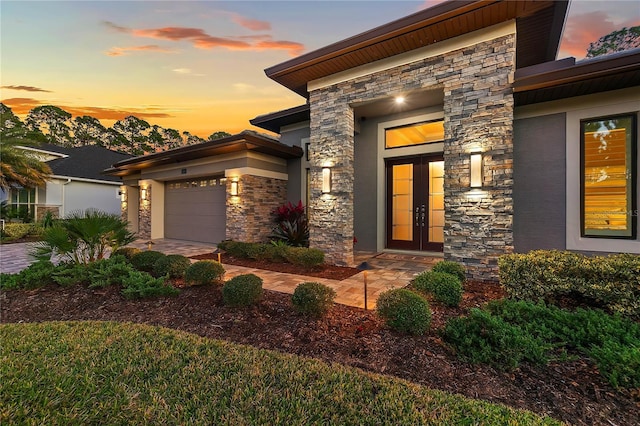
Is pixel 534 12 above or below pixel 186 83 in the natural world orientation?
below

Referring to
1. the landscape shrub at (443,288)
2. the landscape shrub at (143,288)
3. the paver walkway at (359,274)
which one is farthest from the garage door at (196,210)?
the landscape shrub at (443,288)

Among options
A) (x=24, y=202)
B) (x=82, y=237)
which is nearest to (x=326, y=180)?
(x=82, y=237)

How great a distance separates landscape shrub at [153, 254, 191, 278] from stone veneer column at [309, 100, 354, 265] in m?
3.18

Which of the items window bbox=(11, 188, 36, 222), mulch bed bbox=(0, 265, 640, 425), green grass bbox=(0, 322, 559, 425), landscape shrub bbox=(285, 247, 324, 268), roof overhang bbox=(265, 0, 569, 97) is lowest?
mulch bed bbox=(0, 265, 640, 425)

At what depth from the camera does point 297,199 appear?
9695 millimetres

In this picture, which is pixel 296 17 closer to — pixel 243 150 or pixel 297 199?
pixel 243 150

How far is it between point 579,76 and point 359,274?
17.2 feet

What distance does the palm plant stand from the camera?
4418mm

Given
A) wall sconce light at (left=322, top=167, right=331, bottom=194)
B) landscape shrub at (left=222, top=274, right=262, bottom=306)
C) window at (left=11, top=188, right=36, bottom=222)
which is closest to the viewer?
landscape shrub at (left=222, top=274, right=262, bottom=306)

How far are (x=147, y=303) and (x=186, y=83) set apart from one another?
7.49 metres

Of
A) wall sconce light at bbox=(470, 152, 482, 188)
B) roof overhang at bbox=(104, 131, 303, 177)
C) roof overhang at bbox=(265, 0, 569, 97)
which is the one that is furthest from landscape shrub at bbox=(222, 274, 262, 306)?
roof overhang at bbox=(104, 131, 303, 177)

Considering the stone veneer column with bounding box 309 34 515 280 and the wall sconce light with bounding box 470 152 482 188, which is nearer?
the stone veneer column with bounding box 309 34 515 280

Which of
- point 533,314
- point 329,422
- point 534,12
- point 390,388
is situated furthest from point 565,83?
point 329,422

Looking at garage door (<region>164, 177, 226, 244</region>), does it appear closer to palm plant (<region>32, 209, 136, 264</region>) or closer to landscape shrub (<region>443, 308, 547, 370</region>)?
palm plant (<region>32, 209, 136, 264</region>)
